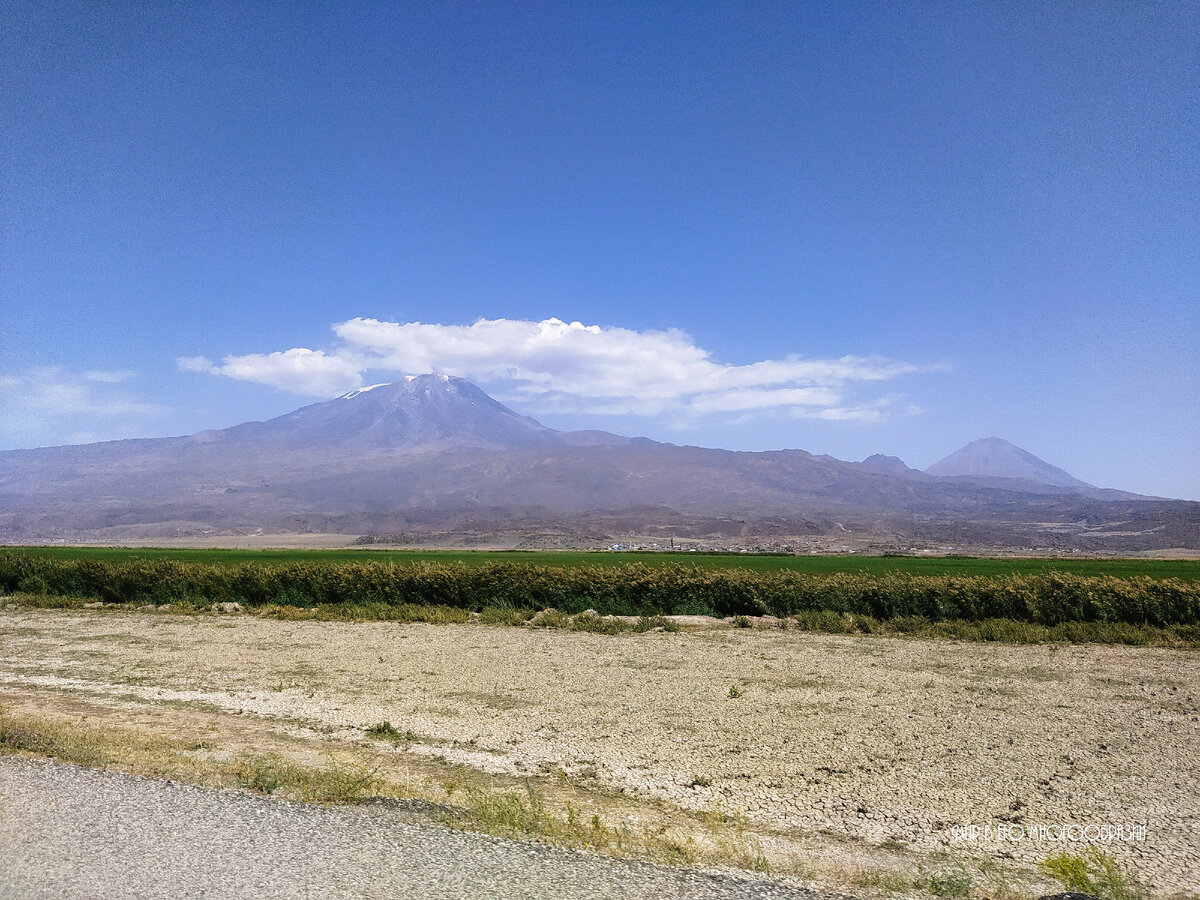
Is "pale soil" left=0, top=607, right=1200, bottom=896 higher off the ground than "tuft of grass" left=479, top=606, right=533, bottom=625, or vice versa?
"pale soil" left=0, top=607, right=1200, bottom=896

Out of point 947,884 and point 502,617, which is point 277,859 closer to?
point 947,884

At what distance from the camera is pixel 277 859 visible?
4852 mm

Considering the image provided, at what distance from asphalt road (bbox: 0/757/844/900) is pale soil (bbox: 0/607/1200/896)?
5.38 ft

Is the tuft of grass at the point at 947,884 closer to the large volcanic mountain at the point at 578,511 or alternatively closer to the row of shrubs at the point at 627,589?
the row of shrubs at the point at 627,589

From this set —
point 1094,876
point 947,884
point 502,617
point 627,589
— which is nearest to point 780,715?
point 1094,876

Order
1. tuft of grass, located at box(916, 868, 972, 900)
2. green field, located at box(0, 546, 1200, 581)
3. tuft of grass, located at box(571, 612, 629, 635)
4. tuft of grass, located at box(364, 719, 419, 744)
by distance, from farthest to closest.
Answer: green field, located at box(0, 546, 1200, 581), tuft of grass, located at box(571, 612, 629, 635), tuft of grass, located at box(364, 719, 419, 744), tuft of grass, located at box(916, 868, 972, 900)

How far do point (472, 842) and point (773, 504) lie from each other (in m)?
169

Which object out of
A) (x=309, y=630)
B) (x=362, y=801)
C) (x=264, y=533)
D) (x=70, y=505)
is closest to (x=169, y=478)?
(x=70, y=505)

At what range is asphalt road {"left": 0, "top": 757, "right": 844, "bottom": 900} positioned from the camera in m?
4.44

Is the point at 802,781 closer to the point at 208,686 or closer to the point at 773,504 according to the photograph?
the point at 208,686

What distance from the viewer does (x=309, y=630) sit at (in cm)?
1884

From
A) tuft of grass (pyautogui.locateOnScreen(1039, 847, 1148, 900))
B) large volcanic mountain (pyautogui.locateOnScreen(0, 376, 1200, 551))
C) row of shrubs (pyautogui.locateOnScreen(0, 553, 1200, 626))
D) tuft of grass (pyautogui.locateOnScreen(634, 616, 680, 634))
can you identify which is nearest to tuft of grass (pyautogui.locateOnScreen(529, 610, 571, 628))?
row of shrubs (pyautogui.locateOnScreen(0, 553, 1200, 626))

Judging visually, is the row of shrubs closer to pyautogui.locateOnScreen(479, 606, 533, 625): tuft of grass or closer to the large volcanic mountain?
pyautogui.locateOnScreen(479, 606, 533, 625): tuft of grass

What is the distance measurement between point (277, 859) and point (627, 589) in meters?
16.4
